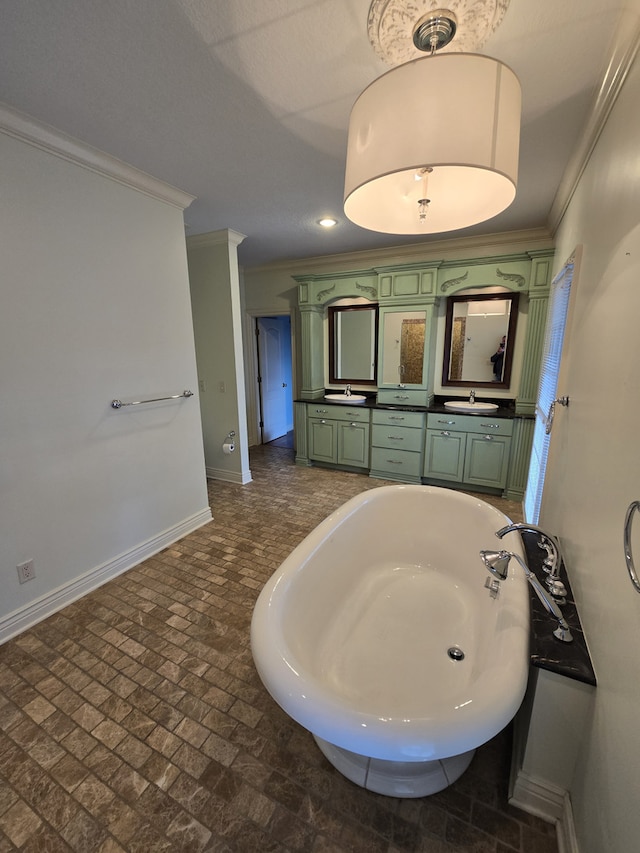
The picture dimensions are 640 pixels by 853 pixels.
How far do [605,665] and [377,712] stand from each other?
639 mm

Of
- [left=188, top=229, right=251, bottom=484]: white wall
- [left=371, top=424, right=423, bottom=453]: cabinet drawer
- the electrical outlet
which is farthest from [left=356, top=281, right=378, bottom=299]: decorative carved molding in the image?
the electrical outlet

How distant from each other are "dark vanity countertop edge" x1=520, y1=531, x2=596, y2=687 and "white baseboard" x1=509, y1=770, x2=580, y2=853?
43cm

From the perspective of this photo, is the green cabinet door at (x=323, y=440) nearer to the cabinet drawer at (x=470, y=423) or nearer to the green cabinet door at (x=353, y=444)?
the green cabinet door at (x=353, y=444)

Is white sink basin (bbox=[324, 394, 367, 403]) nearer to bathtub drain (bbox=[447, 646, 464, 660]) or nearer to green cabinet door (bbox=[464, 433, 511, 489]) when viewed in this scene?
green cabinet door (bbox=[464, 433, 511, 489])

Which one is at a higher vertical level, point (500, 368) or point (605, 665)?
point (500, 368)

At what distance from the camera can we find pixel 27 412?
1.80m

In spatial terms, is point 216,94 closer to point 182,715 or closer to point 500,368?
point 182,715

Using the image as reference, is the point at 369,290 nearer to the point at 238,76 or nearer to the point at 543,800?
the point at 238,76

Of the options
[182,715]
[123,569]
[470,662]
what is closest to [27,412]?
[123,569]

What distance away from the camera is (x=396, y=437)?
3807 millimetres

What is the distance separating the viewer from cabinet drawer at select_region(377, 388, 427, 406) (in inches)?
148

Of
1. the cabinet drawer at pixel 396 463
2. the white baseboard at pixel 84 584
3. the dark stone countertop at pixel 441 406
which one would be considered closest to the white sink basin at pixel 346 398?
the dark stone countertop at pixel 441 406

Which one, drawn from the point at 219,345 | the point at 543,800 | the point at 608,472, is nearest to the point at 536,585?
the point at 608,472

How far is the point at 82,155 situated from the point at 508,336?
372 cm
